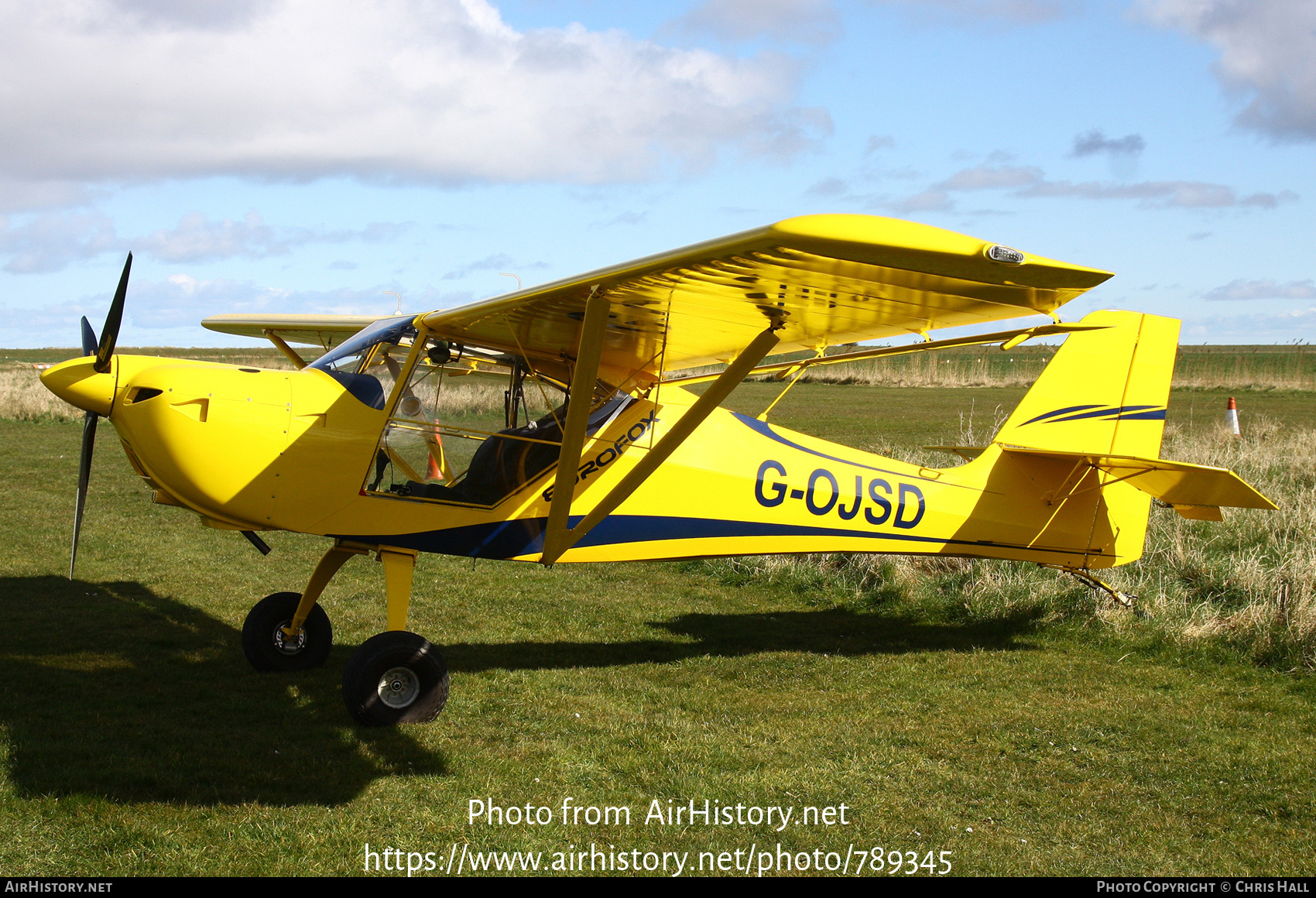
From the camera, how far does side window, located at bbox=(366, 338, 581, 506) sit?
230 inches

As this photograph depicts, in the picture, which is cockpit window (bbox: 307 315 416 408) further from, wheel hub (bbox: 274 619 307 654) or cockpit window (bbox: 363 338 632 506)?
wheel hub (bbox: 274 619 307 654)

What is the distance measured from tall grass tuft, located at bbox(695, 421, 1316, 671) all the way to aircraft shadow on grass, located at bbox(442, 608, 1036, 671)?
34cm

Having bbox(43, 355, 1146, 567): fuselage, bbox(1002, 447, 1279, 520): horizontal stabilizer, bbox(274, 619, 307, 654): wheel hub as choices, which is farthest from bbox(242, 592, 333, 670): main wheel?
bbox(1002, 447, 1279, 520): horizontal stabilizer

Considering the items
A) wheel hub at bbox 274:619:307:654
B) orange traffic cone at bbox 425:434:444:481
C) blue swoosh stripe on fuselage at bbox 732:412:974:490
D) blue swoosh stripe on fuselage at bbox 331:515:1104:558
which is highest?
blue swoosh stripe on fuselage at bbox 732:412:974:490

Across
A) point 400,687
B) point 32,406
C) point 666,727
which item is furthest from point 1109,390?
point 32,406

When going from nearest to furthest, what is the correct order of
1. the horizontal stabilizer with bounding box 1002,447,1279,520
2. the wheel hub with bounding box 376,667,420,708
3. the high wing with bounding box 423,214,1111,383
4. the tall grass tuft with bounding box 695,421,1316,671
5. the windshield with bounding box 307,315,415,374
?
the high wing with bounding box 423,214,1111,383 → the wheel hub with bounding box 376,667,420,708 → the windshield with bounding box 307,315,415,374 → the horizontal stabilizer with bounding box 1002,447,1279,520 → the tall grass tuft with bounding box 695,421,1316,671

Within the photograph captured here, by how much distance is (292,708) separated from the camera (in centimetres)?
574

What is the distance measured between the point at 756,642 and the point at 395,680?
320cm

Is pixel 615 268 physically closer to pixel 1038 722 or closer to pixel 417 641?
pixel 417 641

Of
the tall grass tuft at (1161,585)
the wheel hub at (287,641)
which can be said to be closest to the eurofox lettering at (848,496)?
the tall grass tuft at (1161,585)

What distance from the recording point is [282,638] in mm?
6512

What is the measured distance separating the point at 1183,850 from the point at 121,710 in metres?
5.82

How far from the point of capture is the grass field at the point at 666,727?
4.19m

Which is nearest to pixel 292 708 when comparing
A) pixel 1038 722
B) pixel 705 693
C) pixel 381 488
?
pixel 381 488
